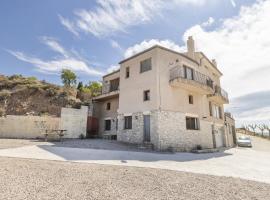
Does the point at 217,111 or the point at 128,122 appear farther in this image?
the point at 217,111

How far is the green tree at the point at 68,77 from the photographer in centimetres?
3678

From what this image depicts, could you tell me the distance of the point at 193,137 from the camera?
1752cm

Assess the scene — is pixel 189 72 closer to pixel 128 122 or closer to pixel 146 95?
pixel 146 95

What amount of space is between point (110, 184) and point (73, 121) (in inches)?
606

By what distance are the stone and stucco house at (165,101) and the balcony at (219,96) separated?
0.34m

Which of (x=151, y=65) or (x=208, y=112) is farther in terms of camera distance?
(x=208, y=112)

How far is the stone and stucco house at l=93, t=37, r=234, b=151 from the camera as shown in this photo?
16.0 m

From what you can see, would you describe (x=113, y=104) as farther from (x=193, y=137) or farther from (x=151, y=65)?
(x=193, y=137)

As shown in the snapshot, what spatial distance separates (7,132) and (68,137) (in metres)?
5.39

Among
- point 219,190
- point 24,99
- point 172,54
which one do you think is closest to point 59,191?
point 219,190

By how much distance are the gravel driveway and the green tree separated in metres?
31.4

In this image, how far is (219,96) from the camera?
900 inches

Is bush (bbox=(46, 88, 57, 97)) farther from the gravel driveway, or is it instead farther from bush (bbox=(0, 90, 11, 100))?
the gravel driveway

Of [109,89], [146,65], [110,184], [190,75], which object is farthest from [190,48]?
[110,184]
